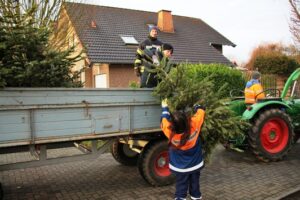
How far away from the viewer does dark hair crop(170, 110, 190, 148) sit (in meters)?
3.84

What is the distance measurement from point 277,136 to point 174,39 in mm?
17202

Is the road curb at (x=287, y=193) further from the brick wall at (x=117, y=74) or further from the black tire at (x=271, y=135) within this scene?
the brick wall at (x=117, y=74)

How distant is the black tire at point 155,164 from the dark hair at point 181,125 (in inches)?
56.5

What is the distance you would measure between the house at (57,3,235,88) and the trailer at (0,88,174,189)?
9572 mm

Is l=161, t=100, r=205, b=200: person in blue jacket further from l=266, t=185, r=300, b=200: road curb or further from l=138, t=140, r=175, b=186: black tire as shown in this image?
l=266, t=185, r=300, b=200: road curb

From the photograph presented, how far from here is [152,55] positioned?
5785 millimetres

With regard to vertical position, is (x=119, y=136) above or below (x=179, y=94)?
below

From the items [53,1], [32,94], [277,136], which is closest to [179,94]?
[32,94]

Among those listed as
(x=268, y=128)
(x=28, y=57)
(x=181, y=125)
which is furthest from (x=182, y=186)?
(x=268, y=128)

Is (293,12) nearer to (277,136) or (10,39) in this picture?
(277,136)

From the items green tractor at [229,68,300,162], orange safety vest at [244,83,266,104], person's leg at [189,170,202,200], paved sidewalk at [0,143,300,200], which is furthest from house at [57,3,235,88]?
person's leg at [189,170,202,200]

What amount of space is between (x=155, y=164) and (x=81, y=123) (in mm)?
1505

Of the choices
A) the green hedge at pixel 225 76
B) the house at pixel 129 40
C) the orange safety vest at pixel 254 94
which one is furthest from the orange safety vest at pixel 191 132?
the house at pixel 129 40

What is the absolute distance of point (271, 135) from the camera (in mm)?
6867
